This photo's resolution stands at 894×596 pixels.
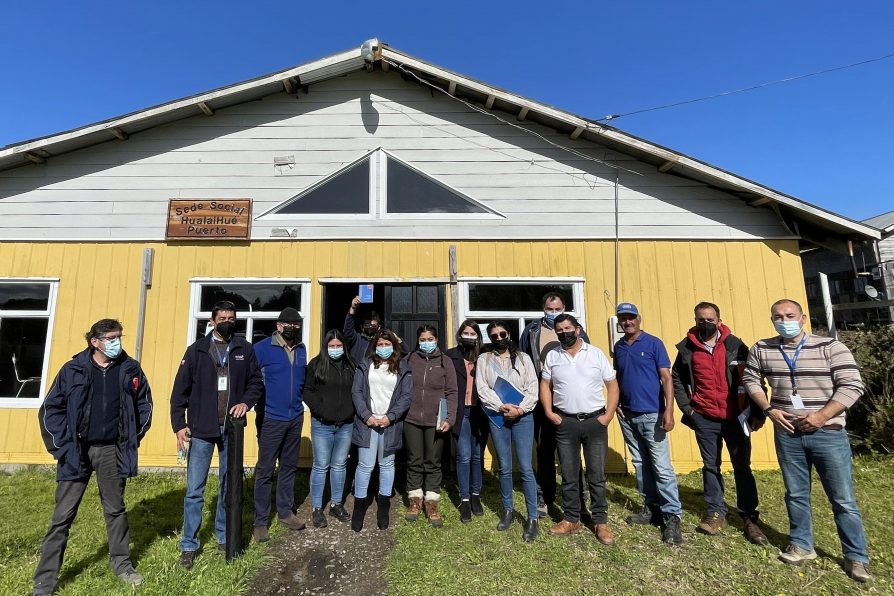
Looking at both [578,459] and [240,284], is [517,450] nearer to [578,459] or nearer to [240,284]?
[578,459]

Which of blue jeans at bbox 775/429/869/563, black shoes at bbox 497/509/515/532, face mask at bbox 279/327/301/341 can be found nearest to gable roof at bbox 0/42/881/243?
blue jeans at bbox 775/429/869/563

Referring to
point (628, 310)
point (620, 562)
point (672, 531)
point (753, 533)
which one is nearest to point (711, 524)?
point (753, 533)

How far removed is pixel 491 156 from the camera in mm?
6336

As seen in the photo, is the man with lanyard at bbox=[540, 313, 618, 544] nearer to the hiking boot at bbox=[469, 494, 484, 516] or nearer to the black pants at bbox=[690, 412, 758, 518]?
the hiking boot at bbox=[469, 494, 484, 516]

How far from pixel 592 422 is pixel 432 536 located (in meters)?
1.75

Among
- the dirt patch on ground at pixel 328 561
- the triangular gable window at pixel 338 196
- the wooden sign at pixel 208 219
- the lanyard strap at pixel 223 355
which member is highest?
the triangular gable window at pixel 338 196

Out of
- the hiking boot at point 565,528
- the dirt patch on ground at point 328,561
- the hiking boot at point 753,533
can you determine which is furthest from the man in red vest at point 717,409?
the dirt patch on ground at point 328,561

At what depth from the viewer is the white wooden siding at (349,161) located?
239 inches

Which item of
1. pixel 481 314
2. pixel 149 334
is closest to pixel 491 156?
pixel 481 314

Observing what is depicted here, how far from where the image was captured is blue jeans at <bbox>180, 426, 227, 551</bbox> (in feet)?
11.2

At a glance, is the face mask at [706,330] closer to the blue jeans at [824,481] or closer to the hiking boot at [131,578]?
the blue jeans at [824,481]

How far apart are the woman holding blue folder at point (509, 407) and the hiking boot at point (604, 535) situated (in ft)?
1.73

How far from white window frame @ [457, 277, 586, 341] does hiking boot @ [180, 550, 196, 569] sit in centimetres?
379

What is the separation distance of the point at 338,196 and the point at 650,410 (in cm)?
483
